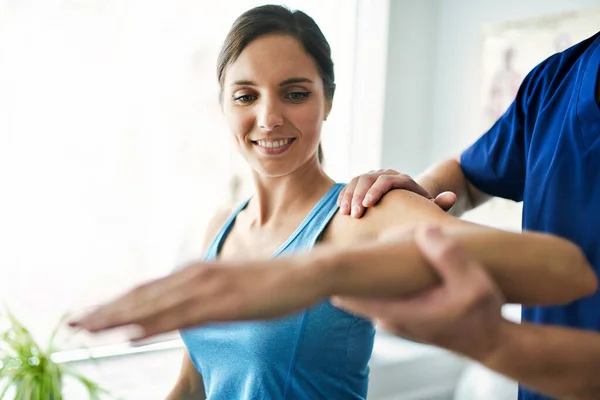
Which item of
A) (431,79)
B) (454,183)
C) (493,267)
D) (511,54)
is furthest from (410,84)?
(493,267)

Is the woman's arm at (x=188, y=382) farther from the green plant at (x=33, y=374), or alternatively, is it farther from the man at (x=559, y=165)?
the man at (x=559, y=165)

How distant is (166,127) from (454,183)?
1294 mm

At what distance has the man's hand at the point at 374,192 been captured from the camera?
93 centimetres

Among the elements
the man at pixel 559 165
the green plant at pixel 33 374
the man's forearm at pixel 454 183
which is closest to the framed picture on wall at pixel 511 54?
the man's forearm at pixel 454 183

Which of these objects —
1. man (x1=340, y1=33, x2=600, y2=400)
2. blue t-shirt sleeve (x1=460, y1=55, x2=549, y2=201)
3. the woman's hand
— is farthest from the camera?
blue t-shirt sleeve (x1=460, y1=55, x2=549, y2=201)

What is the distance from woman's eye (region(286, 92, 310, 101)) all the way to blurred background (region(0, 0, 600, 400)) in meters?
1.21

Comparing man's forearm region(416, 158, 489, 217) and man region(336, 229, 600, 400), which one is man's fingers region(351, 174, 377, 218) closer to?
man's forearm region(416, 158, 489, 217)

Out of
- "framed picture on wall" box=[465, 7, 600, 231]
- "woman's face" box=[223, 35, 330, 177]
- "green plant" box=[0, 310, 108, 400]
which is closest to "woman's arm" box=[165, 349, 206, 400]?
"green plant" box=[0, 310, 108, 400]

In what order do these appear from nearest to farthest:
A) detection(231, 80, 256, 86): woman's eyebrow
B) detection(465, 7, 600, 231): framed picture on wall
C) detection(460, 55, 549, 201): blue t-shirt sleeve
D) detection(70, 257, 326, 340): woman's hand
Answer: detection(70, 257, 326, 340): woman's hand, detection(231, 80, 256, 86): woman's eyebrow, detection(460, 55, 549, 201): blue t-shirt sleeve, detection(465, 7, 600, 231): framed picture on wall

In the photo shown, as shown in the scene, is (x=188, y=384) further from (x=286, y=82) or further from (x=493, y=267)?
(x=493, y=267)

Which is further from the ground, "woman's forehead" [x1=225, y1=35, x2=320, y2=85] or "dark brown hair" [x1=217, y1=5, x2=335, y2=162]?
"dark brown hair" [x1=217, y1=5, x2=335, y2=162]

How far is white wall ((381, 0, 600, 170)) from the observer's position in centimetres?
294

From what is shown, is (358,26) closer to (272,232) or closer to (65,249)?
(65,249)

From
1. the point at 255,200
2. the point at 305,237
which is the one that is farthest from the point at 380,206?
the point at 255,200
